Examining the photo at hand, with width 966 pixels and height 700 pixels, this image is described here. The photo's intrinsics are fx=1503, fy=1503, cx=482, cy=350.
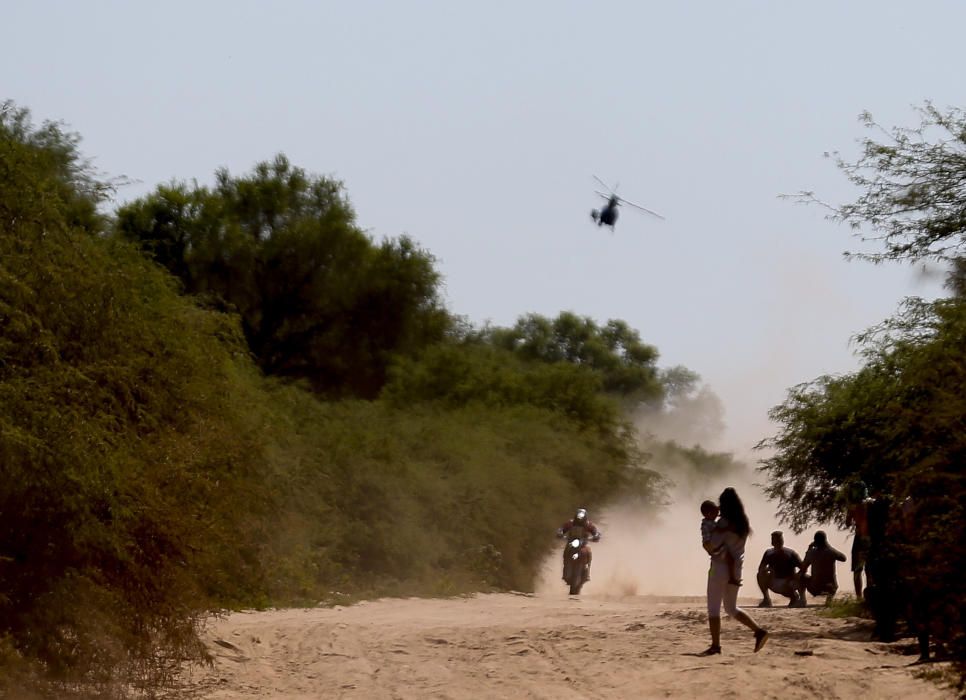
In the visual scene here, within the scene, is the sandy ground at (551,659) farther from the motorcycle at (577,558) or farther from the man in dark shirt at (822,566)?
the motorcycle at (577,558)

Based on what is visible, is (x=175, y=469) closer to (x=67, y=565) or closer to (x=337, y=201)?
(x=67, y=565)

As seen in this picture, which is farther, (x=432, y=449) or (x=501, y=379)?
(x=501, y=379)

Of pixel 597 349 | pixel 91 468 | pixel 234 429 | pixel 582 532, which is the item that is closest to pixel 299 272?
pixel 582 532

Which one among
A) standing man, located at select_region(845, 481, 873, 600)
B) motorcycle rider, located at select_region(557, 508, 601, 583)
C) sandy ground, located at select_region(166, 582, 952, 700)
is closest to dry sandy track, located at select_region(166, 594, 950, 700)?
sandy ground, located at select_region(166, 582, 952, 700)

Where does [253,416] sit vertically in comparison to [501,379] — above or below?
below

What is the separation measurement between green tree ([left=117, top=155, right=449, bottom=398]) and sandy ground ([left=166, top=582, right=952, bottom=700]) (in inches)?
1118

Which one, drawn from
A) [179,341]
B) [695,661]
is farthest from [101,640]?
[695,661]

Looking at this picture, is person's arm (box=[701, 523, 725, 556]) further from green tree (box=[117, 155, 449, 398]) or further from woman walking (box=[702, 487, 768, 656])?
green tree (box=[117, 155, 449, 398])

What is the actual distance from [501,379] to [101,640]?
1522 inches

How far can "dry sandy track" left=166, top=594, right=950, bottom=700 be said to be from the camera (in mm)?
13844

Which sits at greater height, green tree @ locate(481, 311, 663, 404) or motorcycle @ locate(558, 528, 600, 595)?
green tree @ locate(481, 311, 663, 404)

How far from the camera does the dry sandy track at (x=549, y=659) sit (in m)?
13.8

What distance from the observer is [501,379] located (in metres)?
50.3

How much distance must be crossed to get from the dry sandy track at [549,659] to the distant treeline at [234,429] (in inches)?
46.4
